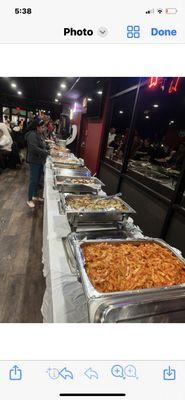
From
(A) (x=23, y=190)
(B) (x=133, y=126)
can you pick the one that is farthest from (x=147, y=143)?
(A) (x=23, y=190)

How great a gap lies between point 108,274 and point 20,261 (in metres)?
1.88

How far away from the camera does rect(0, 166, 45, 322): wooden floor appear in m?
2.06

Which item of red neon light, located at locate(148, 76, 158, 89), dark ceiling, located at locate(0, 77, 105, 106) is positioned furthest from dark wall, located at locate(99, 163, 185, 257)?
dark ceiling, located at locate(0, 77, 105, 106)

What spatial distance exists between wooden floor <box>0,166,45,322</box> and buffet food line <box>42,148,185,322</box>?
81cm

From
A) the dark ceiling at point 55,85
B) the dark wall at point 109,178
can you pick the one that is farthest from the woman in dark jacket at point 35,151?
the dark ceiling at point 55,85

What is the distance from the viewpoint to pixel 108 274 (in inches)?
47.3

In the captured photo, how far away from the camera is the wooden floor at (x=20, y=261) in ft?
6.77

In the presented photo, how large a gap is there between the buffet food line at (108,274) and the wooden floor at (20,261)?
2.67 feet

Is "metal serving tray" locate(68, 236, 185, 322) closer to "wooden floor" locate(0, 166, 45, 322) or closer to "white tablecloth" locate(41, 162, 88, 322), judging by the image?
"white tablecloth" locate(41, 162, 88, 322)
